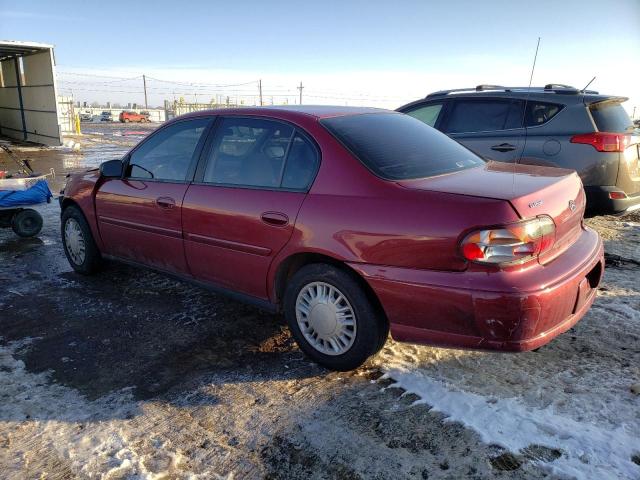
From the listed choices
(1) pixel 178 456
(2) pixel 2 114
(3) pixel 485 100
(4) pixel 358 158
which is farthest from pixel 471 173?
(2) pixel 2 114

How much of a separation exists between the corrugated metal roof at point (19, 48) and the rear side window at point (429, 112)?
52.7ft

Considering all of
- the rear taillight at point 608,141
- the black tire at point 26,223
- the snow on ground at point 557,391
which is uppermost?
the rear taillight at point 608,141

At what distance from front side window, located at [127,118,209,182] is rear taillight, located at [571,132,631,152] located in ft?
12.5

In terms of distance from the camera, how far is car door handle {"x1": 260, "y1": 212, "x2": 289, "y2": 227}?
9.80 feet

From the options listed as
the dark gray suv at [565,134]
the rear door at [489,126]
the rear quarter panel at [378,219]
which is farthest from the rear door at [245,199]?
the rear door at [489,126]

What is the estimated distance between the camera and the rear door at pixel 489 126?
5555 mm

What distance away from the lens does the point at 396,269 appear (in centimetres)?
259

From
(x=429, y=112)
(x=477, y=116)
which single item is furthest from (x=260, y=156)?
(x=429, y=112)

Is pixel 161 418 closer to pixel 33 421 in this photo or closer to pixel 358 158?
pixel 33 421

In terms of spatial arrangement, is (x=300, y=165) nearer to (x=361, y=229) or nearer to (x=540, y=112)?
(x=361, y=229)

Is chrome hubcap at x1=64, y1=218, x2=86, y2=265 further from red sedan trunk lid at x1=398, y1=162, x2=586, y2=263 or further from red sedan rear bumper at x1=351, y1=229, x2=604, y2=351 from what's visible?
red sedan trunk lid at x1=398, y1=162, x2=586, y2=263

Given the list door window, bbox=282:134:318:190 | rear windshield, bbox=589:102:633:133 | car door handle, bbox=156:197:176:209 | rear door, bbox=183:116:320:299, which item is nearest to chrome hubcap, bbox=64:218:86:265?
car door handle, bbox=156:197:176:209

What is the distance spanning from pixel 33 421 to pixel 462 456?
2.19 metres

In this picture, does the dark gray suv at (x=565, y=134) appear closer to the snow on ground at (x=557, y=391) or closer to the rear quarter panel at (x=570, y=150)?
the rear quarter panel at (x=570, y=150)
